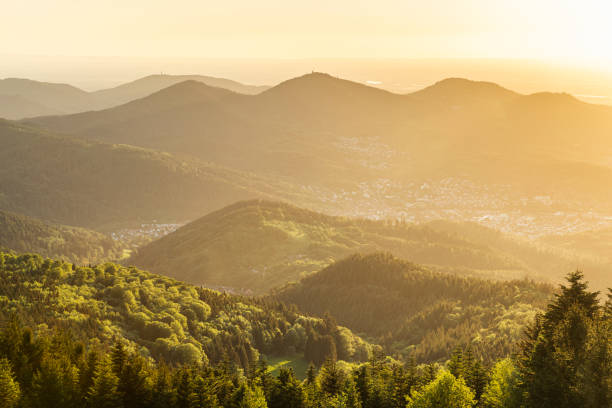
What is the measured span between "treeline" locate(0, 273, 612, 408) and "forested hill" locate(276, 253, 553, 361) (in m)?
52.1

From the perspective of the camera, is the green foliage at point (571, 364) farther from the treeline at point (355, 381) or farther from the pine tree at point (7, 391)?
the pine tree at point (7, 391)

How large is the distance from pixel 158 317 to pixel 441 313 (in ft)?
299

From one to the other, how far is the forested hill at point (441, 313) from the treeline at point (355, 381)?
5210cm

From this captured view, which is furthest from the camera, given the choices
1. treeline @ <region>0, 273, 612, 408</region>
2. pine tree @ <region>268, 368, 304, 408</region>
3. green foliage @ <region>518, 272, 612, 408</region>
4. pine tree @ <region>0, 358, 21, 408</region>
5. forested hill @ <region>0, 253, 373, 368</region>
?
forested hill @ <region>0, 253, 373, 368</region>

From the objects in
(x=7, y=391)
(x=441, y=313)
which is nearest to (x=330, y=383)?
(x=7, y=391)

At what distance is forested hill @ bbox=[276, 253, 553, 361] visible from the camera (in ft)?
436

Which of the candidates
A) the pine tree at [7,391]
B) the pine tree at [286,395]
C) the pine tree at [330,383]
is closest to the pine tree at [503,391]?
the pine tree at [330,383]

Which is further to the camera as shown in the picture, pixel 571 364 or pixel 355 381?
pixel 355 381

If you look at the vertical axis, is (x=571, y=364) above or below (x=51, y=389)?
above

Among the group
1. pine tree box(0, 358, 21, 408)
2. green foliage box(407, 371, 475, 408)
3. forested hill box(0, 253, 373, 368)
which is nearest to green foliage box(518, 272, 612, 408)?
green foliage box(407, 371, 475, 408)

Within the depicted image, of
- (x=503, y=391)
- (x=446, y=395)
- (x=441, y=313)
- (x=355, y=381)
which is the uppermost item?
(x=446, y=395)

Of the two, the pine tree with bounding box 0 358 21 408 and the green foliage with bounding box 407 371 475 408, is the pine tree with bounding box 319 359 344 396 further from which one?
the pine tree with bounding box 0 358 21 408

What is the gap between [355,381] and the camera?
224ft

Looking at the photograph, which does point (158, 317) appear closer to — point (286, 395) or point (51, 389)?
point (286, 395)
